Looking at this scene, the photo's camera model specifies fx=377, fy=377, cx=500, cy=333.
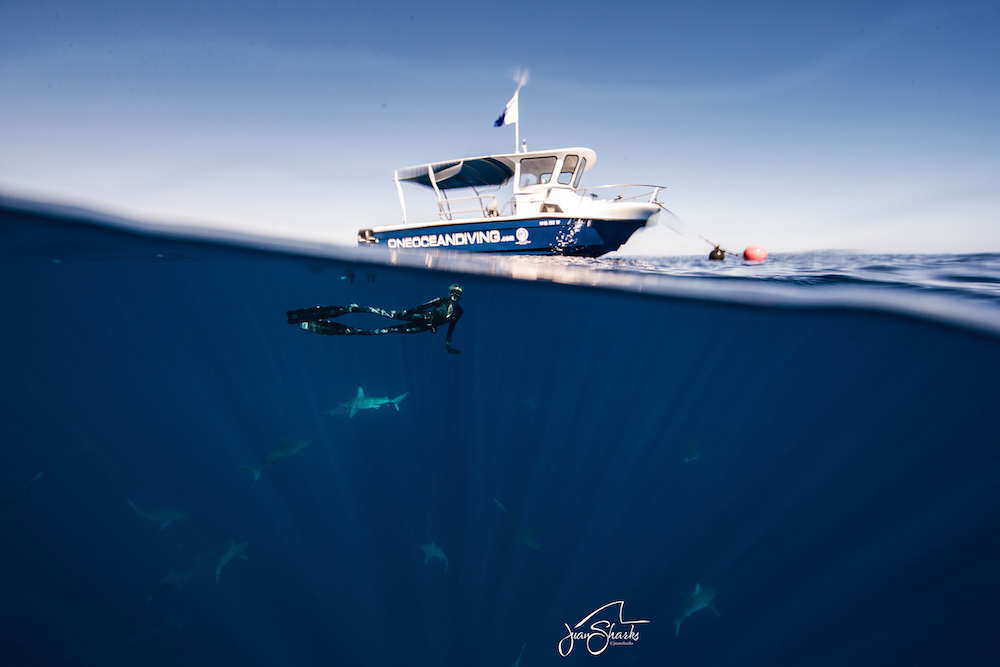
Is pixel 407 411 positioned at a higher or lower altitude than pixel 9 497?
lower

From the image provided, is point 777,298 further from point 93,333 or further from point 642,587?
point 93,333

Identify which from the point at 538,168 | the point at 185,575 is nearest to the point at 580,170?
the point at 538,168

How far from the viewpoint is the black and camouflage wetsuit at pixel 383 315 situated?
4766 millimetres

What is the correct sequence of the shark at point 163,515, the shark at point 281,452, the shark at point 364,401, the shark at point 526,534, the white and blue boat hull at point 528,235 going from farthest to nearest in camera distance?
the white and blue boat hull at point 528,235, the shark at point 364,401, the shark at point 281,452, the shark at point 526,534, the shark at point 163,515

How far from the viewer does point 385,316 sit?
488 cm

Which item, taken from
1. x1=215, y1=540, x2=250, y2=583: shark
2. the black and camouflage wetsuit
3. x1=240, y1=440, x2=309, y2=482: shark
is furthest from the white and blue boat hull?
x1=215, y1=540, x2=250, y2=583: shark

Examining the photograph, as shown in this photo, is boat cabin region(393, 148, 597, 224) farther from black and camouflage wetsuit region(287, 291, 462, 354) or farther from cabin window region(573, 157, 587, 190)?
black and camouflage wetsuit region(287, 291, 462, 354)

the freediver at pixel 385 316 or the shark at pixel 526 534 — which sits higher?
the freediver at pixel 385 316

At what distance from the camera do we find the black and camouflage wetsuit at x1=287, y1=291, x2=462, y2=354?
4766 millimetres

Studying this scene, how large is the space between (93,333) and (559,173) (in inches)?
462

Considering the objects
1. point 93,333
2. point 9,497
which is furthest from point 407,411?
point 93,333

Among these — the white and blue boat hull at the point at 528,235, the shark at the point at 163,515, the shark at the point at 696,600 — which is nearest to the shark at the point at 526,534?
the shark at the point at 696,600

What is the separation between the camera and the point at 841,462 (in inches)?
253

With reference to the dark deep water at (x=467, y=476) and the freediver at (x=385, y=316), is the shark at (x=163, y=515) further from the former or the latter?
the freediver at (x=385, y=316)
